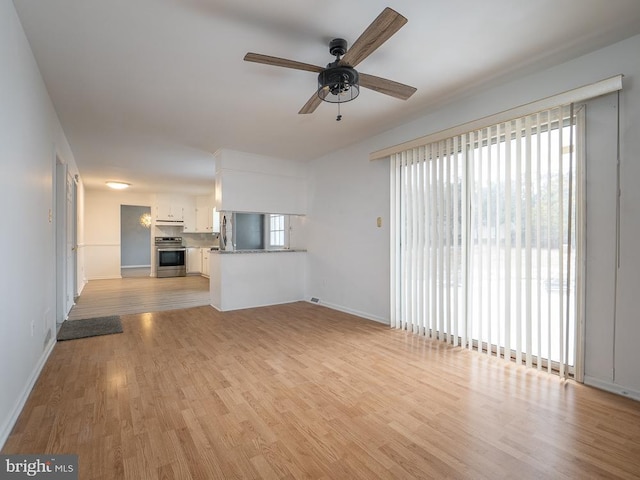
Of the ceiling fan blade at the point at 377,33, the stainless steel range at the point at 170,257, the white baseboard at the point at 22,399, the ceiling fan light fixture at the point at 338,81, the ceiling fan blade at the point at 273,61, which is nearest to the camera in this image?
the ceiling fan blade at the point at 377,33

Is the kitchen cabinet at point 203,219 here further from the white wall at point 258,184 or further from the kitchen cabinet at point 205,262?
the white wall at point 258,184

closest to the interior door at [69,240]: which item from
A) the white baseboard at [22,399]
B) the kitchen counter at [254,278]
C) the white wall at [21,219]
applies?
the white wall at [21,219]

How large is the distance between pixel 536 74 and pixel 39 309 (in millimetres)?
4876

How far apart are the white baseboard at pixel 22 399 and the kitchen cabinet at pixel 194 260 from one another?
21.8 feet

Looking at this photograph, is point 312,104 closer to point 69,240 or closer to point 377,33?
point 377,33

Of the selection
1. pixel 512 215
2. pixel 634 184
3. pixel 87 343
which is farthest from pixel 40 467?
pixel 634 184

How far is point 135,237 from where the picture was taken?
1088 cm

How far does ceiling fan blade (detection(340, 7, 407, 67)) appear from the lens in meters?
1.63

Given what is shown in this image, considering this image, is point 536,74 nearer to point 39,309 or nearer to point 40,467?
point 40,467

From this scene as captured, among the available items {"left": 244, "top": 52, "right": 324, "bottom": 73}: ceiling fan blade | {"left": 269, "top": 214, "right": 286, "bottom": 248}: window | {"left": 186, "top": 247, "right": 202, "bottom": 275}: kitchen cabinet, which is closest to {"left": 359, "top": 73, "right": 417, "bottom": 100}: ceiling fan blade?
{"left": 244, "top": 52, "right": 324, "bottom": 73}: ceiling fan blade

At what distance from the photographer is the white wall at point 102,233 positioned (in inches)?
338

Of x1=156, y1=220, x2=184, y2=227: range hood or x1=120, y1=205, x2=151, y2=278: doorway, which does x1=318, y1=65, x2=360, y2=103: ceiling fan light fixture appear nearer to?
x1=156, y1=220, x2=184, y2=227: range hood

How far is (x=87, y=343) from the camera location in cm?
344

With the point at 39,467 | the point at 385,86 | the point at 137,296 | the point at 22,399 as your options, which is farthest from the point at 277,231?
the point at 39,467
